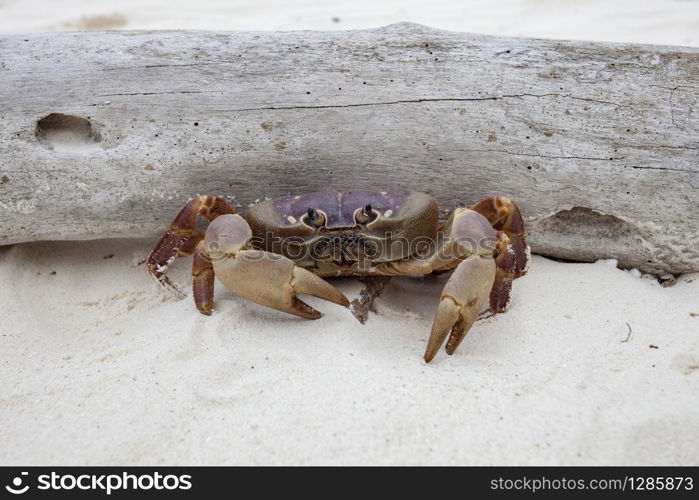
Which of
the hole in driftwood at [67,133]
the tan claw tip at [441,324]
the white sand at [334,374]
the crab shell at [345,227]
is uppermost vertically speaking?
the hole in driftwood at [67,133]

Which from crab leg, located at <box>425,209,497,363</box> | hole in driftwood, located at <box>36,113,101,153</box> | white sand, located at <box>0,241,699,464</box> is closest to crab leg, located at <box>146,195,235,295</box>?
white sand, located at <box>0,241,699,464</box>

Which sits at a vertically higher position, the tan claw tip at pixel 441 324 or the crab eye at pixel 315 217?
the crab eye at pixel 315 217

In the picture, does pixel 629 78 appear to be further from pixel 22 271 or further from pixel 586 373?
pixel 22 271

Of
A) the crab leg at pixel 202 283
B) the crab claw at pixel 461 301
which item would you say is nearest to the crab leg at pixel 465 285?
the crab claw at pixel 461 301

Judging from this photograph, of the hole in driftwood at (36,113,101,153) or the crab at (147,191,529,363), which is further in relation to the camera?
the hole in driftwood at (36,113,101,153)

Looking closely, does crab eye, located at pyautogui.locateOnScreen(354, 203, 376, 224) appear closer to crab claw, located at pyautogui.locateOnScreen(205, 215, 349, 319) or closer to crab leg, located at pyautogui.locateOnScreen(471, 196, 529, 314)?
crab claw, located at pyautogui.locateOnScreen(205, 215, 349, 319)

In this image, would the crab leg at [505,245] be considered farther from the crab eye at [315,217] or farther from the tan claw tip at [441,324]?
the crab eye at [315,217]
